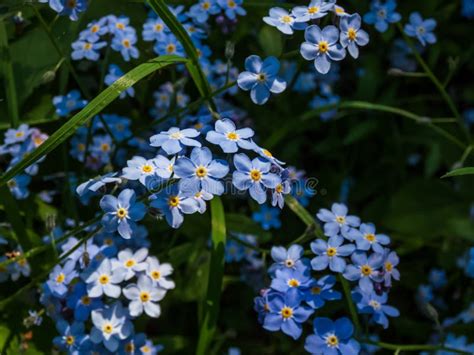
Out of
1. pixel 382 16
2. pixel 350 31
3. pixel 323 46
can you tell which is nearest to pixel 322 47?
pixel 323 46

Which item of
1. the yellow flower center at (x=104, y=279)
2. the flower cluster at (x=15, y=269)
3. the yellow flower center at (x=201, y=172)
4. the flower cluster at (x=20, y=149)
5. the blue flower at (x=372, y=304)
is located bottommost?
the blue flower at (x=372, y=304)

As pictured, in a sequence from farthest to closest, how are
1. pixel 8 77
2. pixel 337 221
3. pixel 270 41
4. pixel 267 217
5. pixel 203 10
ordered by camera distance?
pixel 270 41 < pixel 267 217 < pixel 203 10 < pixel 8 77 < pixel 337 221

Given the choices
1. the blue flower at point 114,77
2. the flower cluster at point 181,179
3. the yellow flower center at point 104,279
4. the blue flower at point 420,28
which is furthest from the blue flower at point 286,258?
the blue flower at point 420,28

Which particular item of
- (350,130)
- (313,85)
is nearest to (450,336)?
(350,130)

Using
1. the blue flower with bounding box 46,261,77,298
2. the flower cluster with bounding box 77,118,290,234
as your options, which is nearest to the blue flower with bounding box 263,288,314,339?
the flower cluster with bounding box 77,118,290,234

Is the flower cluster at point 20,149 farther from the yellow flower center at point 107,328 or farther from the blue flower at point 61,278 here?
the yellow flower center at point 107,328

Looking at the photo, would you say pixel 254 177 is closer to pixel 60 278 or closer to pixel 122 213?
pixel 122 213

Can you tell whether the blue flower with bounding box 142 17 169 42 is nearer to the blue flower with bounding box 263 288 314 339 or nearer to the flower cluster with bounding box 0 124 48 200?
the flower cluster with bounding box 0 124 48 200
